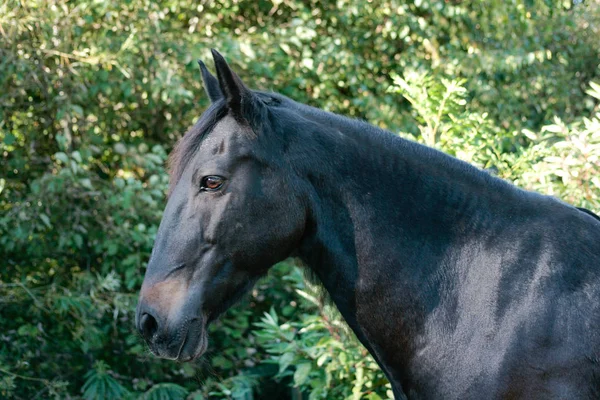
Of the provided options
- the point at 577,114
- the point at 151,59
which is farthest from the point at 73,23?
the point at 577,114

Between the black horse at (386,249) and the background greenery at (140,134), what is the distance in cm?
184

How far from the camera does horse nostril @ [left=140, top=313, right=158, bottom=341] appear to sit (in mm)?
2361

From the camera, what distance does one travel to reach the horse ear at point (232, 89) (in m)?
2.40

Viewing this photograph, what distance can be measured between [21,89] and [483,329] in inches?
177

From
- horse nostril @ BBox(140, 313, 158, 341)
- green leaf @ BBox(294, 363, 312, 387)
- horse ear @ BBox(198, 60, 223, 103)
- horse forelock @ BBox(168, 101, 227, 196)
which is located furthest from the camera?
green leaf @ BBox(294, 363, 312, 387)

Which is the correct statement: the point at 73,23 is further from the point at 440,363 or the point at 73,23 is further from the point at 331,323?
the point at 440,363

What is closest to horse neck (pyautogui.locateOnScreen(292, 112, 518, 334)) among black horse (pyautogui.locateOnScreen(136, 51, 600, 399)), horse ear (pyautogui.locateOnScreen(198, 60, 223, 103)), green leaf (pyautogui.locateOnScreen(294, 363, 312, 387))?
black horse (pyautogui.locateOnScreen(136, 51, 600, 399))

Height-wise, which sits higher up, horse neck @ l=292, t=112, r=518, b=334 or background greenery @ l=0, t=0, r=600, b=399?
horse neck @ l=292, t=112, r=518, b=334

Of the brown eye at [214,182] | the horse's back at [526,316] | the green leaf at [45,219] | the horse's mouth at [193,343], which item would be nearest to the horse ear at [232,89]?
the brown eye at [214,182]

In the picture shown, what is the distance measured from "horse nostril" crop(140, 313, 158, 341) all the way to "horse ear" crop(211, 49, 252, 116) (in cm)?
68

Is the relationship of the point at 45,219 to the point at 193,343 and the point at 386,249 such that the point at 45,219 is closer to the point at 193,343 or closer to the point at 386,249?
the point at 193,343

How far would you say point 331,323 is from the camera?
4.19 m

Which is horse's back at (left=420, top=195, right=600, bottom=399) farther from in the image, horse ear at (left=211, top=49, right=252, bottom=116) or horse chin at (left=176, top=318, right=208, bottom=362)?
horse ear at (left=211, top=49, right=252, bottom=116)

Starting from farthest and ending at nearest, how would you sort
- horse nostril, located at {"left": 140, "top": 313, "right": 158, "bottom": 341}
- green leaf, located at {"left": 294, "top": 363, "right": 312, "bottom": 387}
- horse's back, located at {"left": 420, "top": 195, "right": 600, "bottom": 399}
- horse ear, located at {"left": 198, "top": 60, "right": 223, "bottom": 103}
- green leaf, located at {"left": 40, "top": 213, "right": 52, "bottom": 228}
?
green leaf, located at {"left": 40, "top": 213, "right": 52, "bottom": 228}
green leaf, located at {"left": 294, "top": 363, "right": 312, "bottom": 387}
horse ear, located at {"left": 198, "top": 60, "right": 223, "bottom": 103}
horse nostril, located at {"left": 140, "top": 313, "right": 158, "bottom": 341}
horse's back, located at {"left": 420, "top": 195, "right": 600, "bottom": 399}
